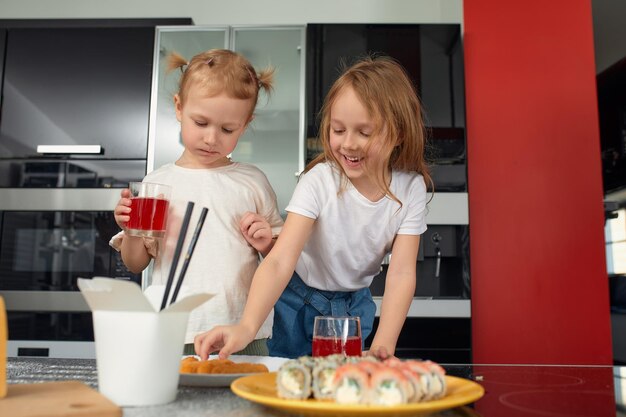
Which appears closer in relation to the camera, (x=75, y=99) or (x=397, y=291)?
(x=397, y=291)

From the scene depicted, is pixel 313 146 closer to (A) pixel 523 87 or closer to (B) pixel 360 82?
(A) pixel 523 87

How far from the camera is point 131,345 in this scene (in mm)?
574

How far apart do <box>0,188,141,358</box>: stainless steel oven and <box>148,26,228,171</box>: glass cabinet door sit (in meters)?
0.28

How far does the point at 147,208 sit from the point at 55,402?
58 cm

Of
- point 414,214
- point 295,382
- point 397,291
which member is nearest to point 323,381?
point 295,382

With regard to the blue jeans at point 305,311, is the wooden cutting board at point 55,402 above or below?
below

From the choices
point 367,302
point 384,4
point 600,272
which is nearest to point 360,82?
point 367,302

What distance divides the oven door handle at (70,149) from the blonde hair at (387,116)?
1.62m

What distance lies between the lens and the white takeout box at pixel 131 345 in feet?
1.87

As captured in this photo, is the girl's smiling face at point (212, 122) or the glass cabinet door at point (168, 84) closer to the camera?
the girl's smiling face at point (212, 122)

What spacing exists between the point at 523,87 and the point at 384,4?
1.06 meters

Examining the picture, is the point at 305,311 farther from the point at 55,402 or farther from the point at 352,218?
the point at 55,402

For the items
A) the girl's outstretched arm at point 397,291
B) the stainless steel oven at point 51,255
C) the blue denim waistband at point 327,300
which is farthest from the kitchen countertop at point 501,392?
the stainless steel oven at point 51,255

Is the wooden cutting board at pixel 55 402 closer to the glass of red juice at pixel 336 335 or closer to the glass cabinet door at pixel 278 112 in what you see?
the glass of red juice at pixel 336 335
